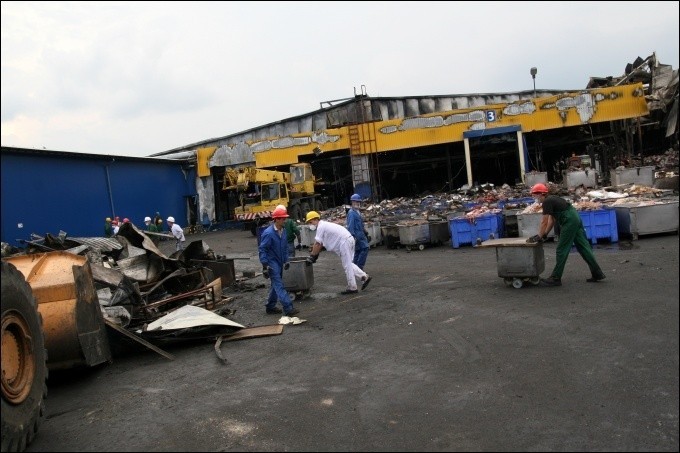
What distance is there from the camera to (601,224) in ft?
40.1

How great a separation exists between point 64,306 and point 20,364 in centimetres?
142

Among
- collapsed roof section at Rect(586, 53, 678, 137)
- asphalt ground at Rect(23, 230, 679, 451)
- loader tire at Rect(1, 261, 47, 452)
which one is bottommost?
asphalt ground at Rect(23, 230, 679, 451)

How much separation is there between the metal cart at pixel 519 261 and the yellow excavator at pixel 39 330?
5.66m

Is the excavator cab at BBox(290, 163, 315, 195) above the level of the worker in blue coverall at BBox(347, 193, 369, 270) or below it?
above

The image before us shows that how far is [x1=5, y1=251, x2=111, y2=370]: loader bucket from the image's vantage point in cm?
567

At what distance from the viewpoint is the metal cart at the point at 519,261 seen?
8352mm

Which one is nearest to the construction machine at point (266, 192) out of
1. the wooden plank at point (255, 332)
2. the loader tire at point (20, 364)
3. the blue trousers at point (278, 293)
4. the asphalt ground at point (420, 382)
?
the blue trousers at point (278, 293)

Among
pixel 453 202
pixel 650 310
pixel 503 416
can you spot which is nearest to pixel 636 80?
pixel 453 202

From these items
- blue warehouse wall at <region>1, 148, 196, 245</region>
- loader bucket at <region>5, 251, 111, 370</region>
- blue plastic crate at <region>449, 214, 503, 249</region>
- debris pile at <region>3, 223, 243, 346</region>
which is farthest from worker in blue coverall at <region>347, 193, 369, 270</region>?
loader bucket at <region>5, 251, 111, 370</region>

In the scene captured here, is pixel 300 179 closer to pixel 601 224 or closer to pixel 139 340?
pixel 601 224

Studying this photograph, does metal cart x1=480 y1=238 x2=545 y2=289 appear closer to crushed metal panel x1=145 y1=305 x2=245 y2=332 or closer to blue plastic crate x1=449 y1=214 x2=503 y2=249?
crushed metal panel x1=145 y1=305 x2=245 y2=332

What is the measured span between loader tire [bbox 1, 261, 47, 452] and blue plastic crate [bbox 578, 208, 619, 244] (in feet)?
36.7

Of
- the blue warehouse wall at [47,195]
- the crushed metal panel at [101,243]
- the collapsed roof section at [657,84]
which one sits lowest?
the crushed metal panel at [101,243]

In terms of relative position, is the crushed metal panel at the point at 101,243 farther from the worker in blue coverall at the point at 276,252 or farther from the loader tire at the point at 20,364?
the loader tire at the point at 20,364
